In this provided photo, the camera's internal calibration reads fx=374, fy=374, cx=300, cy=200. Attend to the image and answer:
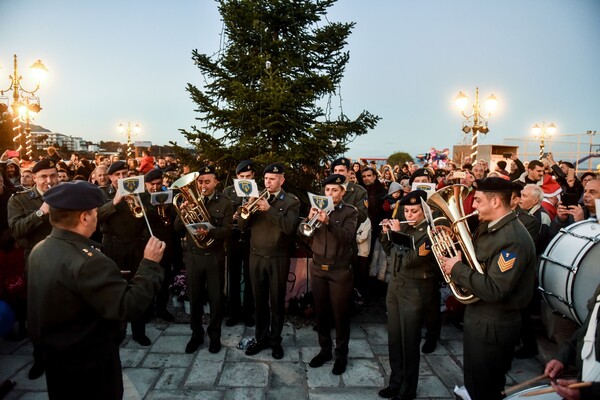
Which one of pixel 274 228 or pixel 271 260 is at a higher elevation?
pixel 274 228

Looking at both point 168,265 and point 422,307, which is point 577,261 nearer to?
point 422,307

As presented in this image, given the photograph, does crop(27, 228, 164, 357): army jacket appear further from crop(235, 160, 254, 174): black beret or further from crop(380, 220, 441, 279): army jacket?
crop(235, 160, 254, 174): black beret

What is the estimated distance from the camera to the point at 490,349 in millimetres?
3447

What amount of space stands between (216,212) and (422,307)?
3090 millimetres

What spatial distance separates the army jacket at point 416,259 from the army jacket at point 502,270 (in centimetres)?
68

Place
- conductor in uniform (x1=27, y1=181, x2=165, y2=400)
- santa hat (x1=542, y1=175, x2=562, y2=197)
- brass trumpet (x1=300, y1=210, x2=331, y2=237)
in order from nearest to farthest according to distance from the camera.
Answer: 1. conductor in uniform (x1=27, y1=181, x2=165, y2=400)
2. brass trumpet (x1=300, y1=210, x2=331, y2=237)
3. santa hat (x1=542, y1=175, x2=562, y2=197)

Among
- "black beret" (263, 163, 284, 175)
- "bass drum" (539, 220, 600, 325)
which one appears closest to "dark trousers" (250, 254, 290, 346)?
"black beret" (263, 163, 284, 175)

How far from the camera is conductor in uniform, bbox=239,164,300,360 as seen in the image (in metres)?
5.28

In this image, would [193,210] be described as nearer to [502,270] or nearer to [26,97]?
[502,270]

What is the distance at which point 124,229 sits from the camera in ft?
18.1

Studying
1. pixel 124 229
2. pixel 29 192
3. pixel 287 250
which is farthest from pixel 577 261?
pixel 29 192

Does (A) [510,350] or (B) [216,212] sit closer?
(A) [510,350]

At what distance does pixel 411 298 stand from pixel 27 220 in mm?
4838

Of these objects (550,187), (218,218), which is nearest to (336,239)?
(218,218)
